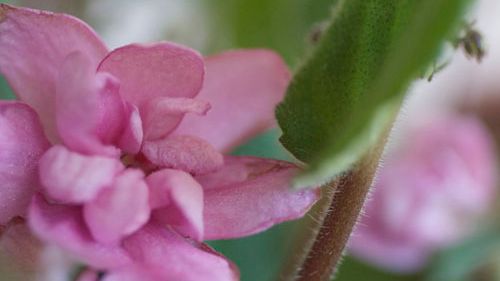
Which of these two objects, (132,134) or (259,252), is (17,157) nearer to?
(132,134)

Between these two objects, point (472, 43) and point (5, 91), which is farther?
point (5, 91)

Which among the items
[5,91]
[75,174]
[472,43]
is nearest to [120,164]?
[75,174]

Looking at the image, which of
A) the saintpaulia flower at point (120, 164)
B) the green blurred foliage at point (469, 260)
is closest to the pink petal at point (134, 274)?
the saintpaulia flower at point (120, 164)

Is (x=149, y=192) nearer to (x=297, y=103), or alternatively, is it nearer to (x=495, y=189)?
(x=297, y=103)

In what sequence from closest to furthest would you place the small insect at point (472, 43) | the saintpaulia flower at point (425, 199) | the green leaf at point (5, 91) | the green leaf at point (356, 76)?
the green leaf at point (356, 76), the small insect at point (472, 43), the green leaf at point (5, 91), the saintpaulia flower at point (425, 199)

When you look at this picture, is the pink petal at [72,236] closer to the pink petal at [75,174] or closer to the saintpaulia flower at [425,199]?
the pink petal at [75,174]

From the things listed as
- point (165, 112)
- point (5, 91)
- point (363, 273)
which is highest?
point (165, 112)
